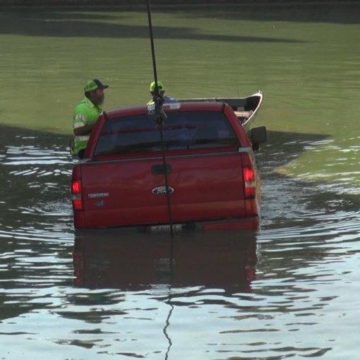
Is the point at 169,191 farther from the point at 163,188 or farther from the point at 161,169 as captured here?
the point at 161,169

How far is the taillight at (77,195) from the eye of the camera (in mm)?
13102

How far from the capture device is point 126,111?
1437 centimetres

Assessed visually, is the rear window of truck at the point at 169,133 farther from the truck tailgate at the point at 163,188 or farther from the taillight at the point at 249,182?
the taillight at the point at 249,182

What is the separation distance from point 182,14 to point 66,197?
37.9 meters

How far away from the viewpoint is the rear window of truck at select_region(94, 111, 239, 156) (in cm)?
1397

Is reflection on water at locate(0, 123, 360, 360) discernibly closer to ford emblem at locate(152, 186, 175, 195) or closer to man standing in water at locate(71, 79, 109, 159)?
ford emblem at locate(152, 186, 175, 195)

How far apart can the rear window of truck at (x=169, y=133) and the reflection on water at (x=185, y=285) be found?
3.30 feet

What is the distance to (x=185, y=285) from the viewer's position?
38.8ft

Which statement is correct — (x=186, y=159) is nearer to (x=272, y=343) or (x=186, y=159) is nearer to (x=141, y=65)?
(x=272, y=343)

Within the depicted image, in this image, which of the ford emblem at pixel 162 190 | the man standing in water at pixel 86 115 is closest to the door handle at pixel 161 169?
the ford emblem at pixel 162 190

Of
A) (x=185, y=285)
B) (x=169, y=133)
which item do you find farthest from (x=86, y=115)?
(x=185, y=285)

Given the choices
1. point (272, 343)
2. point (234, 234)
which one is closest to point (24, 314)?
point (272, 343)

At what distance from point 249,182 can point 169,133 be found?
4.94 ft

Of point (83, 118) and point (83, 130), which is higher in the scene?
point (83, 118)
